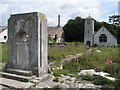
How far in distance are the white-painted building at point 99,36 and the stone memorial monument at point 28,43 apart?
29.6m

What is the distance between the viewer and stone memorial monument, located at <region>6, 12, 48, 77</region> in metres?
5.86

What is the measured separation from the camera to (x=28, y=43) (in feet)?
20.2

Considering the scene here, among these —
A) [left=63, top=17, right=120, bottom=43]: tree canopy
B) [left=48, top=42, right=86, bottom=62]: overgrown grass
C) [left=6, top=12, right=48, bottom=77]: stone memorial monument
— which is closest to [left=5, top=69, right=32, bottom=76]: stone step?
[left=6, top=12, right=48, bottom=77]: stone memorial monument

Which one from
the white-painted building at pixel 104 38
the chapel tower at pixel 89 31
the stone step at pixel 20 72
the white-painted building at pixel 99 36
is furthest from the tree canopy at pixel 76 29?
the stone step at pixel 20 72

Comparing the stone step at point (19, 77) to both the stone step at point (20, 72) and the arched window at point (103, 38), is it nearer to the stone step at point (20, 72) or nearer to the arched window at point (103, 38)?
the stone step at point (20, 72)

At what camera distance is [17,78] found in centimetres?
550

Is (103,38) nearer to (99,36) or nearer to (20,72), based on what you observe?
(99,36)

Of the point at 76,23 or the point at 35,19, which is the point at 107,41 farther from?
the point at 35,19

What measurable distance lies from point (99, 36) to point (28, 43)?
30.4 m

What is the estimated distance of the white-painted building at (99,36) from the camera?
3203 cm

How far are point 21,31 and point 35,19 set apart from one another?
119 cm

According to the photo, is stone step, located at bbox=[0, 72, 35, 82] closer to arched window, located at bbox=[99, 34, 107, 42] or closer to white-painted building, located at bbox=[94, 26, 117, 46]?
white-painted building, located at bbox=[94, 26, 117, 46]

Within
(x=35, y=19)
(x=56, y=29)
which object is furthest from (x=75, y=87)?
(x=56, y=29)

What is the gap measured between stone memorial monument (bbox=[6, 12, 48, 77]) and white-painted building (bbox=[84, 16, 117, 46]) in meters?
29.6
